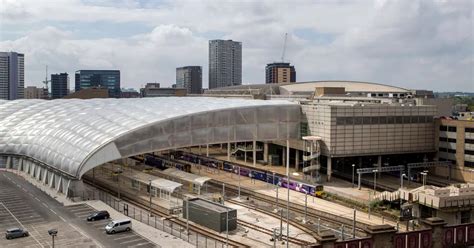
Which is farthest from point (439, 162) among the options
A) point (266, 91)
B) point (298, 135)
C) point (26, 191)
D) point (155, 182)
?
point (266, 91)

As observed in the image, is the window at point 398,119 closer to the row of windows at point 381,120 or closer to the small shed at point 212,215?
the row of windows at point 381,120

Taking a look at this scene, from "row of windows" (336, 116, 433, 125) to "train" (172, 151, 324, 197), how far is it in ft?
42.4

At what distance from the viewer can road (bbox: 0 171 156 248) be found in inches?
1784

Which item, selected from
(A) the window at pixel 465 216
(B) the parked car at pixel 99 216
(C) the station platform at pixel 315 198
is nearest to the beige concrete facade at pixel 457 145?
(C) the station platform at pixel 315 198

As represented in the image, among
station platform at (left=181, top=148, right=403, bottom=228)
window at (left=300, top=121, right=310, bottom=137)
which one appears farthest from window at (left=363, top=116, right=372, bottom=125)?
station platform at (left=181, top=148, right=403, bottom=228)

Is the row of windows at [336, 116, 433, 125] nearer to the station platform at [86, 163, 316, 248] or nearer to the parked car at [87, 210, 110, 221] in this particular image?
the station platform at [86, 163, 316, 248]

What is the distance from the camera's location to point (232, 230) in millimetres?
Answer: 50875

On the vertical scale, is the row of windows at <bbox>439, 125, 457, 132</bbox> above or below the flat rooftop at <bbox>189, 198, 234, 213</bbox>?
above

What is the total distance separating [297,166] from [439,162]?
22.8 metres

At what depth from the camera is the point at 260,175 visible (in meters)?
80.3

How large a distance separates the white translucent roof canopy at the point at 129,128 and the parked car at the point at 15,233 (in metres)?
16.7

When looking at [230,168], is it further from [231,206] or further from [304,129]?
[231,206]

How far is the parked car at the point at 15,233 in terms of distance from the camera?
46.8 meters

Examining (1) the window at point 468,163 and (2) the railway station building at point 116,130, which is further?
(1) the window at point 468,163
